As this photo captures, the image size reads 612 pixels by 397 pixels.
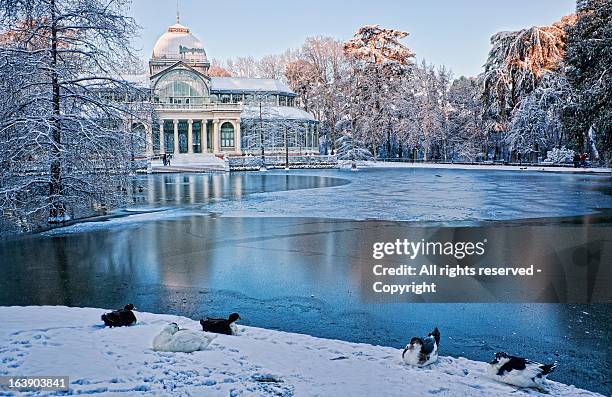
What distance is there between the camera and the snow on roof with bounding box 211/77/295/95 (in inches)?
2511

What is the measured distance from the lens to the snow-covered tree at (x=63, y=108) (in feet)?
45.2

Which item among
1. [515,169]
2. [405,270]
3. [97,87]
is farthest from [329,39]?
[405,270]

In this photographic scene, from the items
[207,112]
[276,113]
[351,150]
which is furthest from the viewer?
[207,112]

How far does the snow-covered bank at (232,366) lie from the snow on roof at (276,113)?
51531 millimetres

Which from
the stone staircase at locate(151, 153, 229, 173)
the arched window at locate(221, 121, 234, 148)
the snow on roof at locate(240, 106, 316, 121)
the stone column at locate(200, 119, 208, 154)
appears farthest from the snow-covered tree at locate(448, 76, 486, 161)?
the stone column at locate(200, 119, 208, 154)

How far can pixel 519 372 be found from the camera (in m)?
5.02

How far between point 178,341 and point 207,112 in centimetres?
5461

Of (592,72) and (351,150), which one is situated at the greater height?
(592,72)

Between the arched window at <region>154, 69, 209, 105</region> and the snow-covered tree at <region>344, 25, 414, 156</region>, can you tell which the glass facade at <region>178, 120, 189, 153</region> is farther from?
the snow-covered tree at <region>344, 25, 414, 156</region>

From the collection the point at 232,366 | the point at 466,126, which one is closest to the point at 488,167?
the point at 466,126

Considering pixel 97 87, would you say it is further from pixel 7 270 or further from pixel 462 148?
pixel 462 148

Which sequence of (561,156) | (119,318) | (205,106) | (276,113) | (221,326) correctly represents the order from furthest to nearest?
(276,113) → (205,106) → (561,156) → (119,318) → (221,326)

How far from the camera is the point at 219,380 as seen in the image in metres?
4.98

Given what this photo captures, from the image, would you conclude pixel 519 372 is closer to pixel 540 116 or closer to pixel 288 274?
pixel 288 274
